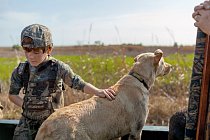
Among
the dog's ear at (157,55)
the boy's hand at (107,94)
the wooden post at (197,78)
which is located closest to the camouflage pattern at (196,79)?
the wooden post at (197,78)

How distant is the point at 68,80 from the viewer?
11.2ft

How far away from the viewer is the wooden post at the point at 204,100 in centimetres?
210

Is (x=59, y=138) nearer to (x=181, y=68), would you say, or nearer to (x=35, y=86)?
(x=35, y=86)

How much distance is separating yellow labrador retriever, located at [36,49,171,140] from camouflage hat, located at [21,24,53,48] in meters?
0.57

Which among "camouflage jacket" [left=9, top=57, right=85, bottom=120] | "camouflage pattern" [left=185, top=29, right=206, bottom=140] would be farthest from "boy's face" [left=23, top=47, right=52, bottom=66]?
"camouflage pattern" [left=185, top=29, right=206, bottom=140]

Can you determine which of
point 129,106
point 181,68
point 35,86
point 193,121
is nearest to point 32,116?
point 35,86

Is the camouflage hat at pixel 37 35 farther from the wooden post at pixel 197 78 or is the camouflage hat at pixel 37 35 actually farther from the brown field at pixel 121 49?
the brown field at pixel 121 49

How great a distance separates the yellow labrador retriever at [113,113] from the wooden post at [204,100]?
1.15 metres

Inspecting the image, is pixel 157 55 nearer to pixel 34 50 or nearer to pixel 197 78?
pixel 34 50

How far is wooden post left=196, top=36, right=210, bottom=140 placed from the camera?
2.10 m

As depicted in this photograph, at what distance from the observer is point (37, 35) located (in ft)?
10.6

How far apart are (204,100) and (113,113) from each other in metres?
1.36

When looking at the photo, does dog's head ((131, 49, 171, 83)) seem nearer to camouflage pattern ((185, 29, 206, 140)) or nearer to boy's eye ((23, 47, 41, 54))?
boy's eye ((23, 47, 41, 54))

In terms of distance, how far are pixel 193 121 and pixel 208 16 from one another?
581 mm
